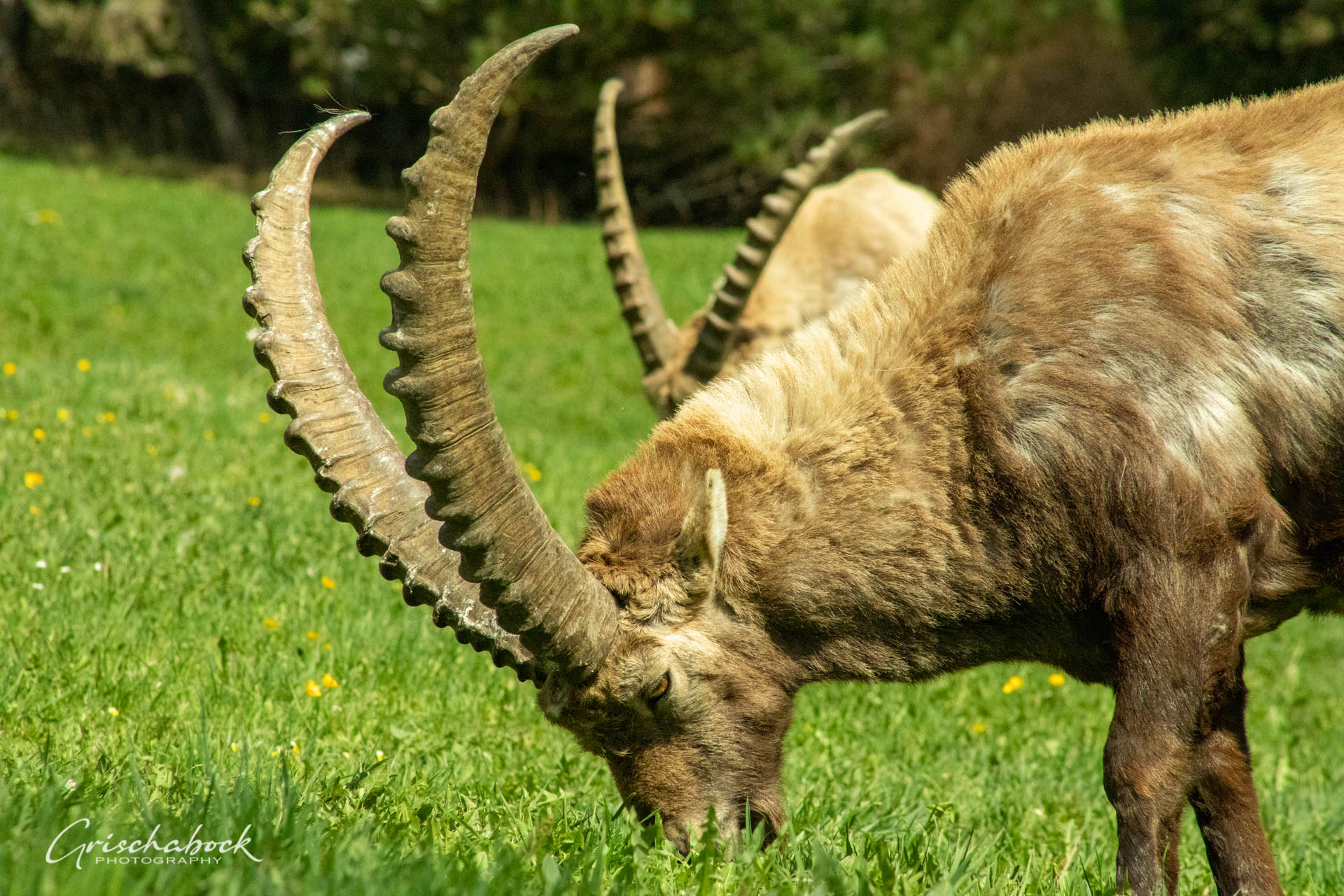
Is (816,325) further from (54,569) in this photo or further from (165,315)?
(165,315)

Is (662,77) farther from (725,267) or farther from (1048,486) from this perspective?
(1048,486)

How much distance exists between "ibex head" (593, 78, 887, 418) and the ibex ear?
153 inches

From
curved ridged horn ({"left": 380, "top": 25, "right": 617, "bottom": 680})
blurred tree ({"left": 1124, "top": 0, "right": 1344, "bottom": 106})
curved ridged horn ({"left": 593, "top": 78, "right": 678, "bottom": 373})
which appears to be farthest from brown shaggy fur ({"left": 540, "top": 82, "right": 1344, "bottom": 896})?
blurred tree ({"left": 1124, "top": 0, "right": 1344, "bottom": 106})

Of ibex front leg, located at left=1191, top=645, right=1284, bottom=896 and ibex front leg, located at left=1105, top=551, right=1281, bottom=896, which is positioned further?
ibex front leg, located at left=1191, top=645, right=1284, bottom=896

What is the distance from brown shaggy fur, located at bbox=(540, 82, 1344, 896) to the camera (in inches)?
133

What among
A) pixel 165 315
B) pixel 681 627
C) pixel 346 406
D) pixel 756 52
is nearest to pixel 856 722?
pixel 681 627

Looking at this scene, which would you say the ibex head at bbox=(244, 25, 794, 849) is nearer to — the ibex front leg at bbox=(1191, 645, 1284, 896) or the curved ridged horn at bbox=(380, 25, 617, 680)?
the curved ridged horn at bbox=(380, 25, 617, 680)

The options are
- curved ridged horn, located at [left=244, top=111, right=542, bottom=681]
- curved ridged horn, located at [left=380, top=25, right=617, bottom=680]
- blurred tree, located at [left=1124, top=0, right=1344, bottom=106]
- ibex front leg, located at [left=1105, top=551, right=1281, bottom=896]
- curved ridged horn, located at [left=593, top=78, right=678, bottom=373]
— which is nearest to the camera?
curved ridged horn, located at [left=380, top=25, right=617, bottom=680]

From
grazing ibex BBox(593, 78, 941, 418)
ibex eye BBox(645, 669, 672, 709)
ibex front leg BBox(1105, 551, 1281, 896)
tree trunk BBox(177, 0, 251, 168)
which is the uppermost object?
tree trunk BBox(177, 0, 251, 168)

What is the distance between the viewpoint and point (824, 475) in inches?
149

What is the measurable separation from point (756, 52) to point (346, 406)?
68.2 ft

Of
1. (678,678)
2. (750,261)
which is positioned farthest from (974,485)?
(750,261)

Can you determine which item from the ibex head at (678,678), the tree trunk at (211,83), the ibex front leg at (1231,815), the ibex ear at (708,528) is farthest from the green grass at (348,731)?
the tree trunk at (211,83)
